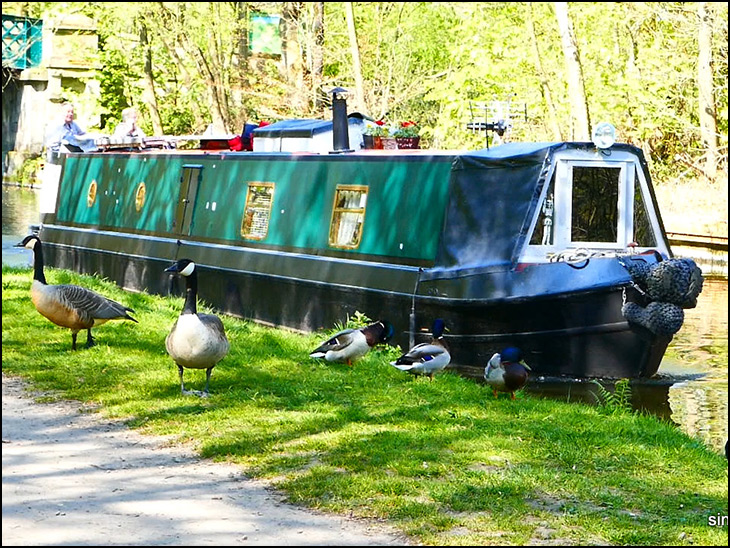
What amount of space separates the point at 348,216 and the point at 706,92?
14.6 meters

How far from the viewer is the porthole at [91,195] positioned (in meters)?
19.1

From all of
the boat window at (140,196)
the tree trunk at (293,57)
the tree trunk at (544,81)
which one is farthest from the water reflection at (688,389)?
the tree trunk at (293,57)

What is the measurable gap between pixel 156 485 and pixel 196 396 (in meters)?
2.26

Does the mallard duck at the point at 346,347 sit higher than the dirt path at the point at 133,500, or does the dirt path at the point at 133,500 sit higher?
the mallard duck at the point at 346,347

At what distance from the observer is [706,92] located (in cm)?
2616

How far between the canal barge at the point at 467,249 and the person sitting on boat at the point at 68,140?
575cm

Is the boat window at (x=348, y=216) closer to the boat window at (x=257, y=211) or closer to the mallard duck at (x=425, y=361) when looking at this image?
the boat window at (x=257, y=211)

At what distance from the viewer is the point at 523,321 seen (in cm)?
1202

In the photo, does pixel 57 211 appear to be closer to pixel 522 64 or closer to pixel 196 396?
pixel 196 396

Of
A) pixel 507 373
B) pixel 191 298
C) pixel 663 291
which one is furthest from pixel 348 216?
pixel 191 298

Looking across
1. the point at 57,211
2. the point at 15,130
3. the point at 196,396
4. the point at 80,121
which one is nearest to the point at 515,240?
the point at 196,396

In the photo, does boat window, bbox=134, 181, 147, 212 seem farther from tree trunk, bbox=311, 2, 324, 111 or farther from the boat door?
tree trunk, bbox=311, 2, 324, 111

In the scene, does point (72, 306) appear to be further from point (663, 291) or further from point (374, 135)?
point (374, 135)

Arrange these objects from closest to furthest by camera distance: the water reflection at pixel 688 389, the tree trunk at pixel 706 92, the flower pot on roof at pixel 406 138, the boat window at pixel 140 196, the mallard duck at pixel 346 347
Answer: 1. the mallard duck at pixel 346 347
2. the water reflection at pixel 688 389
3. the flower pot on roof at pixel 406 138
4. the boat window at pixel 140 196
5. the tree trunk at pixel 706 92
